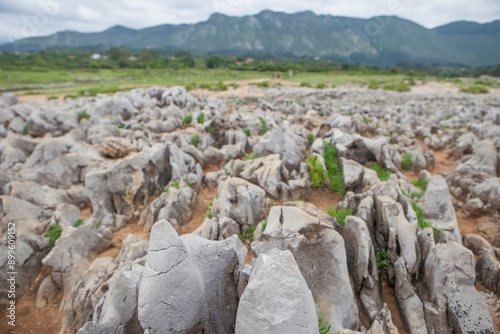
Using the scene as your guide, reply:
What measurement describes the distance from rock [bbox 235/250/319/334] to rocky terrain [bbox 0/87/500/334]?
0.02m

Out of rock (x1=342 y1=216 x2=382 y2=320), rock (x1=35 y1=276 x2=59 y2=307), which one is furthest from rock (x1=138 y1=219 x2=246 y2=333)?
rock (x1=35 y1=276 x2=59 y2=307)

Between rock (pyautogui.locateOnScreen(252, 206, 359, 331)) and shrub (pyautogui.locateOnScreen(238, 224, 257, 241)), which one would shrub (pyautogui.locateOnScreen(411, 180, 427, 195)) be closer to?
rock (pyautogui.locateOnScreen(252, 206, 359, 331))

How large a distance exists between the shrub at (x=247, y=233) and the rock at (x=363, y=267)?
2.52 metres

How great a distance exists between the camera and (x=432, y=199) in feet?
24.2

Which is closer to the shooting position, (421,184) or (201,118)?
(421,184)

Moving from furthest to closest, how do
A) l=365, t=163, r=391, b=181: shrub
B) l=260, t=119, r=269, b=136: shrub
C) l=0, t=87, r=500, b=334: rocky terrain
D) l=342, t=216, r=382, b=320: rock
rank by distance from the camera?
l=260, t=119, r=269, b=136: shrub
l=365, t=163, r=391, b=181: shrub
l=342, t=216, r=382, b=320: rock
l=0, t=87, r=500, b=334: rocky terrain

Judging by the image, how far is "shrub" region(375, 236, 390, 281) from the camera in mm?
5844

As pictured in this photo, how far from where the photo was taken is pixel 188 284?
4098 millimetres

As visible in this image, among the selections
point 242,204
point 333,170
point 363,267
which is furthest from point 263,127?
point 363,267

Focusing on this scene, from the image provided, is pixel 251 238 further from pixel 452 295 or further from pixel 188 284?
pixel 452 295

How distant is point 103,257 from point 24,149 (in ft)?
33.5

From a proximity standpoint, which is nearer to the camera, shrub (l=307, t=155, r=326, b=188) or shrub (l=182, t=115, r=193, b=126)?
shrub (l=307, t=155, r=326, b=188)

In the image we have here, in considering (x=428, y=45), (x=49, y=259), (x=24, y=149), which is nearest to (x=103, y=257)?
(x=49, y=259)

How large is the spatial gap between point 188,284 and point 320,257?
8.57 ft
